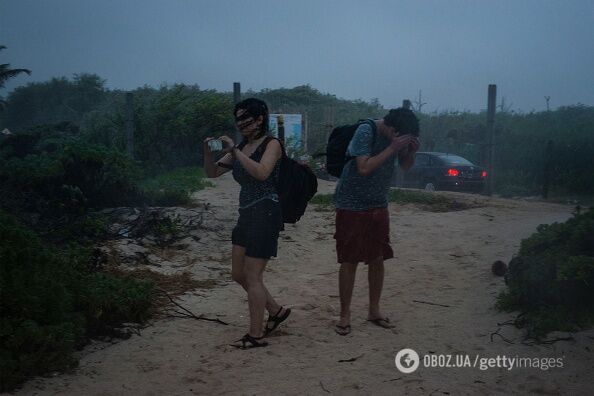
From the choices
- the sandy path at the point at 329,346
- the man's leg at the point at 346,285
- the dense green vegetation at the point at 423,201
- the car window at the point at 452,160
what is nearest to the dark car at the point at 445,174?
the car window at the point at 452,160

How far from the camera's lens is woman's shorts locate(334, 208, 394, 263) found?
4527mm

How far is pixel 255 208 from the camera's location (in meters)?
4.18

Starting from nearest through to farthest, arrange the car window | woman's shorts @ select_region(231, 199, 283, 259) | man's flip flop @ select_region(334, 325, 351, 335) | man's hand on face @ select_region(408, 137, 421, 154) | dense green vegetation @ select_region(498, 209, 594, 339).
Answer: woman's shorts @ select_region(231, 199, 283, 259)
dense green vegetation @ select_region(498, 209, 594, 339)
man's hand on face @ select_region(408, 137, 421, 154)
man's flip flop @ select_region(334, 325, 351, 335)
the car window

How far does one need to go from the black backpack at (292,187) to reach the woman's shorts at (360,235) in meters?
0.39

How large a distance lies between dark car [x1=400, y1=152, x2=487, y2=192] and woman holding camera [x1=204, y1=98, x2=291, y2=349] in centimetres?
1063

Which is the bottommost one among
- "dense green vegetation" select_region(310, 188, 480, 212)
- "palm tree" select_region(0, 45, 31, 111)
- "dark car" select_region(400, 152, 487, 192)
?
"dense green vegetation" select_region(310, 188, 480, 212)

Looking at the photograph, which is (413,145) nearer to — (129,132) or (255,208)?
(255,208)

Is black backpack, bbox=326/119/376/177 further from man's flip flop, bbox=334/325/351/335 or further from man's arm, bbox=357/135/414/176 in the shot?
man's flip flop, bbox=334/325/351/335

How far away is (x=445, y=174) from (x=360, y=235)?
11.2 m

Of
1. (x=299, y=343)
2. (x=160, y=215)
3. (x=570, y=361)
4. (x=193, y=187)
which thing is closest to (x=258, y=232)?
(x=299, y=343)

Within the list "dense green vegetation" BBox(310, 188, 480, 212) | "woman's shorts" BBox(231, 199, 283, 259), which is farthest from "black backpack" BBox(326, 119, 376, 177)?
"dense green vegetation" BBox(310, 188, 480, 212)

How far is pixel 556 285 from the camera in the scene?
450 centimetres

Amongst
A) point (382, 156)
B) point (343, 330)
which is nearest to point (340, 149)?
point (382, 156)

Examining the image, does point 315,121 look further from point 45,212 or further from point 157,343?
point 157,343
